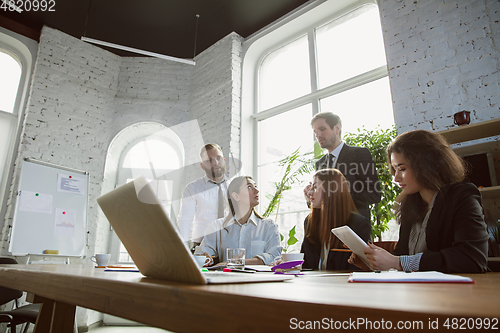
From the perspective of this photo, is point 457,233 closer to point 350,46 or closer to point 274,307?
point 274,307

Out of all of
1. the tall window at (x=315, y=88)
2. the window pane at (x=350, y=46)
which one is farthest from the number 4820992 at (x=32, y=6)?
the window pane at (x=350, y=46)

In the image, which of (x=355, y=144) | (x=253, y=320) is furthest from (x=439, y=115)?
(x=253, y=320)

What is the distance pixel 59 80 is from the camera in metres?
4.48

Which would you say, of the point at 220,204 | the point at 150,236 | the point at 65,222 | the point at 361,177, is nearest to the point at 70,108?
the point at 65,222

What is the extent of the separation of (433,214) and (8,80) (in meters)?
5.43

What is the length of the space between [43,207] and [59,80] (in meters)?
1.85

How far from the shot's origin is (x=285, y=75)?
4820mm

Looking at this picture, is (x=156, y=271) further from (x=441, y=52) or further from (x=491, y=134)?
(x=441, y=52)

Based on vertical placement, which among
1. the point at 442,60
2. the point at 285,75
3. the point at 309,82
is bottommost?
the point at 442,60

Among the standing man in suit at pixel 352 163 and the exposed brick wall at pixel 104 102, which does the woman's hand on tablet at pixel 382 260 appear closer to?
the standing man in suit at pixel 352 163

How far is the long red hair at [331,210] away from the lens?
1.87 meters

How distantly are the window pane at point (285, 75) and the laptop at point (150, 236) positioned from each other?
4058mm

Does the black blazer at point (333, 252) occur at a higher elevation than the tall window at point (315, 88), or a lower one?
lower

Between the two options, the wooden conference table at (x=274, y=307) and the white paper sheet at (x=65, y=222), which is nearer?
the wooden conference table at (x=274, y=307)
